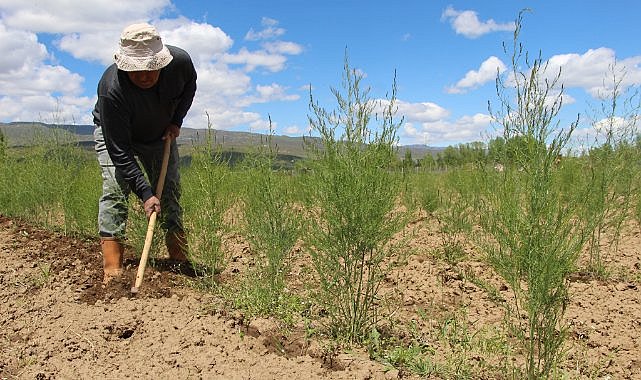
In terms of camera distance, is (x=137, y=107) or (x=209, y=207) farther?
(x=209, y=207)

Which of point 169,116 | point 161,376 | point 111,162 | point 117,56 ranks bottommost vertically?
point 161,376

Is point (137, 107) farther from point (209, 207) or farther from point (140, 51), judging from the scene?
point (209, 207)

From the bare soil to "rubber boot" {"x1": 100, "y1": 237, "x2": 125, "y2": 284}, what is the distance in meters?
0.11

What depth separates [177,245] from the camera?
4.77 m

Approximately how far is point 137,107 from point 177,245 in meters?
1.45

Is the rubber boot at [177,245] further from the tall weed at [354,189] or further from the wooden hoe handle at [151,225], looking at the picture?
the tall weed at [354,189]

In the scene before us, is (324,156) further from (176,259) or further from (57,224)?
(57,224)

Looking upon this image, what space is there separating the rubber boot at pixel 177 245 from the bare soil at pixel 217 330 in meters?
0.14

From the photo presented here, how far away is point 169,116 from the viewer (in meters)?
4.30

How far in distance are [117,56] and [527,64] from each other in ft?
9.06

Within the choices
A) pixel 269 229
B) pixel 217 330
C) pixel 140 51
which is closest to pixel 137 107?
pixel 140 51

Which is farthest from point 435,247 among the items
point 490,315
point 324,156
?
point 324,156

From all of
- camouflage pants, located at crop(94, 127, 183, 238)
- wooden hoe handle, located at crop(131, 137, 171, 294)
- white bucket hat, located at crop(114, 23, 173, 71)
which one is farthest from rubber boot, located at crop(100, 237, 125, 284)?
white bucket hat, located at crop(114, 23, 173, 71)

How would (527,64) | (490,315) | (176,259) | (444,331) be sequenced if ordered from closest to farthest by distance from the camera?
(527,64), (444,331), (490,315), (176,259)
